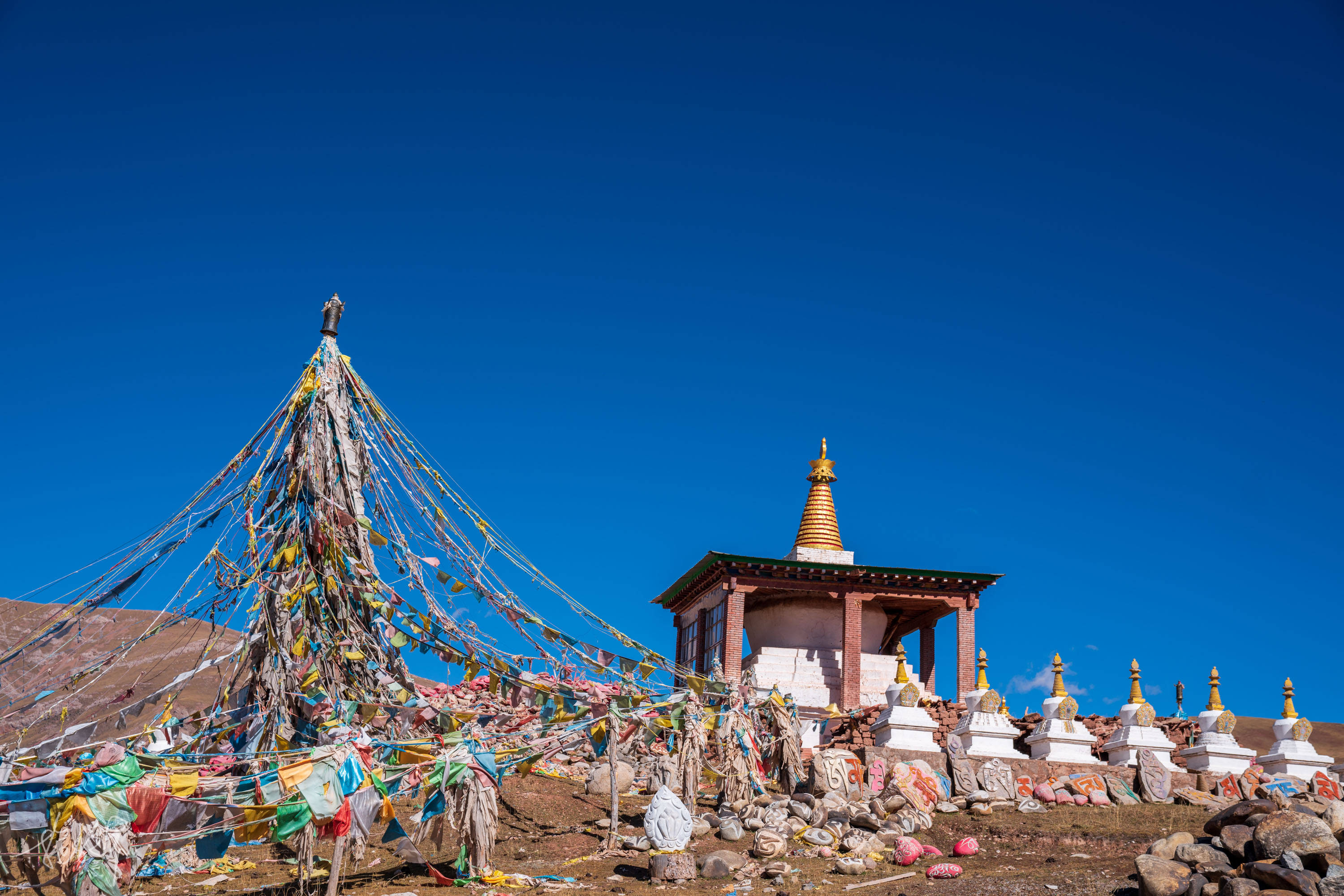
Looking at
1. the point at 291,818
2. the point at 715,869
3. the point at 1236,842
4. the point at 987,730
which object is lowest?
the point at 715,869

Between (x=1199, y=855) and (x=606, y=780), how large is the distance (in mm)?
11253

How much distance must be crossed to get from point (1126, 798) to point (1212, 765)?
2745 millimetres

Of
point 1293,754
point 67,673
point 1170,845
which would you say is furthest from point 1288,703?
point 67,673

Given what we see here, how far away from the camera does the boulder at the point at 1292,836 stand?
38.1ft

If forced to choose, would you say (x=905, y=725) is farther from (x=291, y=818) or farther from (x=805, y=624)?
(x=291, y=818)

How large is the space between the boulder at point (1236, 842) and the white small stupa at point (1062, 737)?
7748 millimetres

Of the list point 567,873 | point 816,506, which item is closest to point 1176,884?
point 567,873

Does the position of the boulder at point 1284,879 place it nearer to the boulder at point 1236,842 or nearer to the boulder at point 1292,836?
the boulder at point 1292,836

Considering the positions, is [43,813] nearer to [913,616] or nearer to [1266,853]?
[1266,853]

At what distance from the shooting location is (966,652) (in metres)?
29.1

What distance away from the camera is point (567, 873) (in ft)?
47.9

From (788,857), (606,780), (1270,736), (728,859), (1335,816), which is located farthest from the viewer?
(1270,736)

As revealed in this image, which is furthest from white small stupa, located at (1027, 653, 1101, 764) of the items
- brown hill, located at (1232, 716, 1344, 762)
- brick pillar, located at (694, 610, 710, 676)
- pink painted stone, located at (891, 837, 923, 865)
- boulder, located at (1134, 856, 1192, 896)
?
brown hill, located at (1232, 716, 1344, 762)

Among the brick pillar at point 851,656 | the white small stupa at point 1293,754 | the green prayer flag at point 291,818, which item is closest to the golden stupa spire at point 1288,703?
the white small stupa at point 1293,754
